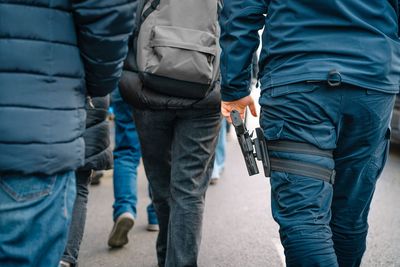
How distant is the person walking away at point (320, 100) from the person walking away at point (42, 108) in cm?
73

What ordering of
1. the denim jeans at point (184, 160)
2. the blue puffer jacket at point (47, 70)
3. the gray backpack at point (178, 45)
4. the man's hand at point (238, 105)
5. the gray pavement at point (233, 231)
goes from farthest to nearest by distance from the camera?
1. the gray pavement at point (233, 231)
2. the denim jeans at point (184, 160)
3. the gray backpack at point (178, 45)
4. the man's hand at point (238, 105)
5. the blue puffer jacket at point (47, 70)

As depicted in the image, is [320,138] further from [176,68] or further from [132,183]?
[132,183]

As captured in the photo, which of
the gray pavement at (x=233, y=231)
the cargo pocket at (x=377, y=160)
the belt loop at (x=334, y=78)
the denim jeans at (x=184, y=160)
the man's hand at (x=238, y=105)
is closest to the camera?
the belt loop at (x=334, y=78)

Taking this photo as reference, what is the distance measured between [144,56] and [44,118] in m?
1.14

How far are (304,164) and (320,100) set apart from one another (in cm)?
26

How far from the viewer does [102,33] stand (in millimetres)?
1808

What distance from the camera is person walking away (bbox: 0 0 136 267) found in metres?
Result: 1.71

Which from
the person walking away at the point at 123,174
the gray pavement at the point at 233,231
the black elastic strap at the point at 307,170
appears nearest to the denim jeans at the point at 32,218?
the black elastic strap at the point at 307,170

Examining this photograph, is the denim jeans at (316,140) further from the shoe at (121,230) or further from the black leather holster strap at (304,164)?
the shoe at (121,230)

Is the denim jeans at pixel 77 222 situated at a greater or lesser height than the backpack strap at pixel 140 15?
lesser

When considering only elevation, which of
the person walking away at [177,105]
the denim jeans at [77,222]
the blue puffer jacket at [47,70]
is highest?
the blue puffer jacket at [47,70]

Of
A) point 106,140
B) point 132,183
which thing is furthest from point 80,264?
point 106,140

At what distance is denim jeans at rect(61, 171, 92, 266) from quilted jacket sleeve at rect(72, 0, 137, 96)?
1220mm

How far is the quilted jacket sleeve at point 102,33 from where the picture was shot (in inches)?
69.2
